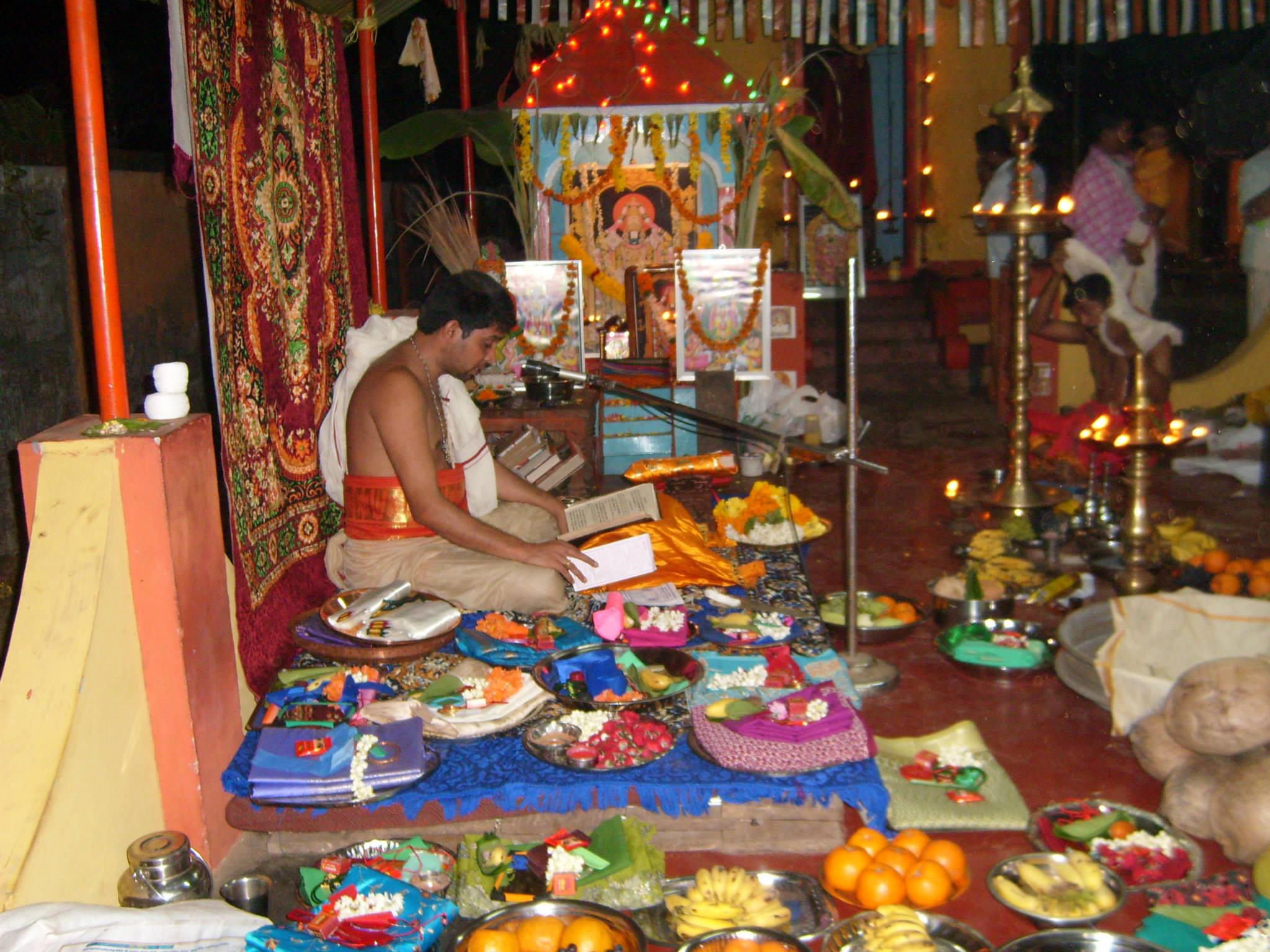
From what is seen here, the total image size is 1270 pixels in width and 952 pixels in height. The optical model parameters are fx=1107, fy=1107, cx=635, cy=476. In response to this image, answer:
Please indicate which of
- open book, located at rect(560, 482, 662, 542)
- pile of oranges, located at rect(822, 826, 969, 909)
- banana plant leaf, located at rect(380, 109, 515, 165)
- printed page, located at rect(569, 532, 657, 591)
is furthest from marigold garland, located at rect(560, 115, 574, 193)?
pile of oranges, located at rect(822, 826, 969, 909)

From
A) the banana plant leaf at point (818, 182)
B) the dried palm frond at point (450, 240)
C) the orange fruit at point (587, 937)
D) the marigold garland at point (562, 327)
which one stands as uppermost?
the banana plant leaf at point (818, 182)

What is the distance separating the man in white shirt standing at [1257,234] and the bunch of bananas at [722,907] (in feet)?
29.2

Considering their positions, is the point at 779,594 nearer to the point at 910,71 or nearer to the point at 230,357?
the point at 230,357

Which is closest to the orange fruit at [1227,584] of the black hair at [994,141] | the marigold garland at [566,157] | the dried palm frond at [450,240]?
the dried palm frond at [450,240]

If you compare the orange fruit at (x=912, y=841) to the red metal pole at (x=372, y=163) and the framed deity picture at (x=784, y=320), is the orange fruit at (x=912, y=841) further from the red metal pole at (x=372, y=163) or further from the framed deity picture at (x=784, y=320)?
the framed deity picture at (x=784, y=320)

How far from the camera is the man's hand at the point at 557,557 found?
4.43 m

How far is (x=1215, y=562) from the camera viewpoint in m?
5.18

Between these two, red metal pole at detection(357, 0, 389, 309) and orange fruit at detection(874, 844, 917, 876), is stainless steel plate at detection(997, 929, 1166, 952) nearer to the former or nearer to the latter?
orange fruit at detection(874, 844, 917, 876)

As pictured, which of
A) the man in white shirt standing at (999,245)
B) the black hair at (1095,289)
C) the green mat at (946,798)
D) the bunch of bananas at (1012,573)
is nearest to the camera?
the green mat at (946,798)

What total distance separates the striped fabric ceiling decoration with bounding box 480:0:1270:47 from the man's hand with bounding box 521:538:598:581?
5.07m

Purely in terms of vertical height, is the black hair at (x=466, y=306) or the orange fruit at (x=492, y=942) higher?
the black hair at (x=466, y=306)

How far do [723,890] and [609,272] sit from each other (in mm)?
7327

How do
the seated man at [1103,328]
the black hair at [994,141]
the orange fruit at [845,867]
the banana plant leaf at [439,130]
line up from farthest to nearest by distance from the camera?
the black hair at [994,141], the seated man at [1103,328], the banana plant leaf at [439,130], the orange fruit at [845,867]

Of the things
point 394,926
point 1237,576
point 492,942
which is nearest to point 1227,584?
point 1237,576
